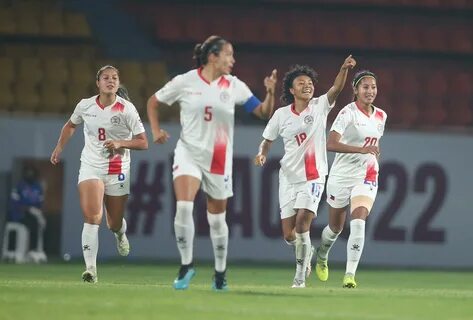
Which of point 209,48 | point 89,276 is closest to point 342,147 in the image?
point 209,48

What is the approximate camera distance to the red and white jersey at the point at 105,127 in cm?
1523

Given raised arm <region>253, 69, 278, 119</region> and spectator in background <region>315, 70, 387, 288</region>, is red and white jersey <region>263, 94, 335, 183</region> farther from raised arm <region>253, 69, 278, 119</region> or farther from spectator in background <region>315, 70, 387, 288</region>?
raised arm <region>253, 69, 278, 119</region>

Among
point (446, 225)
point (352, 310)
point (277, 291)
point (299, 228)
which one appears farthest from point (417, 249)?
point (352, 310)

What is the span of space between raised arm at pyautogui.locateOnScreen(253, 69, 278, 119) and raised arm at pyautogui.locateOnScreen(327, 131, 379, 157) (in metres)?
2.69

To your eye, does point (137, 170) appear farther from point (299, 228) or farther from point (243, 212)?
point (299, 228)

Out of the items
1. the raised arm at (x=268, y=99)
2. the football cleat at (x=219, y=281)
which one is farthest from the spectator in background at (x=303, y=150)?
the raised arm at (x=268, y=99)

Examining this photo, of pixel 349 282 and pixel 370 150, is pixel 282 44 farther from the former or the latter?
pixel 349 282

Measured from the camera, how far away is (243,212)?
74.5 feet

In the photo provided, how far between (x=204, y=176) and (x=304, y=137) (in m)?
3.00

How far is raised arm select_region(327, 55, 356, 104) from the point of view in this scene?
1434cm

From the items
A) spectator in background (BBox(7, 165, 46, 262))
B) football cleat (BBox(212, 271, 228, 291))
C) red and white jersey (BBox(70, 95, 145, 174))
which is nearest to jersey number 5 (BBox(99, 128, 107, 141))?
red and white jersey (BBox(70, 95, 145, 174))

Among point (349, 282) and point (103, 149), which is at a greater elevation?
point (103, 149)

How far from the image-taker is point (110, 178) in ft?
50.4

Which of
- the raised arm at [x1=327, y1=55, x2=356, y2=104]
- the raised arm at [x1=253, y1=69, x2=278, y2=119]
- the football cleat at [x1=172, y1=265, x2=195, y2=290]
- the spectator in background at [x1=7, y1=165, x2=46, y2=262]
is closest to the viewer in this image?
the raised arm at [x1=253, y1=69, x2=278, y2=119]
